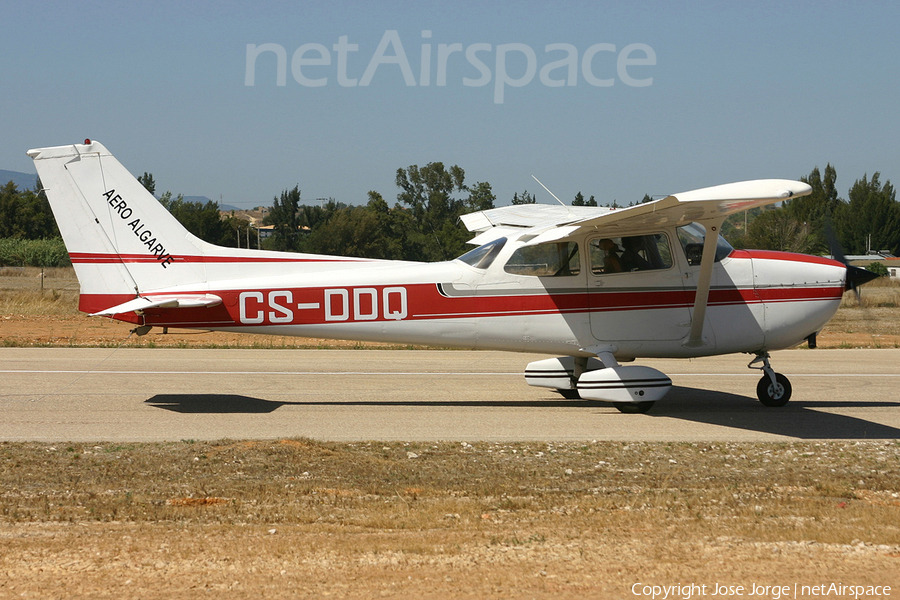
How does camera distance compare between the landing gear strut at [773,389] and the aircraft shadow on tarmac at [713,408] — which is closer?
the aircraft shadow on tarmac at [713,408]

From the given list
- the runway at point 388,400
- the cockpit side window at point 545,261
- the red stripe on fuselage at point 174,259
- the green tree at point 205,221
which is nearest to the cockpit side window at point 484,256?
the cockpit side window at point 545,261

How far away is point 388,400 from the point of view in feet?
37.2

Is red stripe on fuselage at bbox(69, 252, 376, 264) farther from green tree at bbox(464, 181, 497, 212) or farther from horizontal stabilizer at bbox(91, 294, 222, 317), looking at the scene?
green tree at bbox(464, 181, 497, 212)

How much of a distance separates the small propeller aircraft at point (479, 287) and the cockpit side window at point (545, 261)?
1 cm

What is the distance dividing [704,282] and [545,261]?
6.58 ft

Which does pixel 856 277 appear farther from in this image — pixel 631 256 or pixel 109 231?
pixel 109 231

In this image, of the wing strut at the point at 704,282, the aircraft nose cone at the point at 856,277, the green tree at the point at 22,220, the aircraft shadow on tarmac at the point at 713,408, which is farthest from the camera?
the green tree at the point at 22,220

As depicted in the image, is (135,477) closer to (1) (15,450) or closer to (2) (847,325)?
(1) (15,450)

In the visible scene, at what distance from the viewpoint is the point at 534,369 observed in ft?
37.5

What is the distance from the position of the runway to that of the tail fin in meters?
1.64

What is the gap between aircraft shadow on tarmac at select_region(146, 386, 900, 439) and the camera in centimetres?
962

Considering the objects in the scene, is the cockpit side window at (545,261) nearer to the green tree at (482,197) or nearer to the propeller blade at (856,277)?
the propeller blade at (856,277)

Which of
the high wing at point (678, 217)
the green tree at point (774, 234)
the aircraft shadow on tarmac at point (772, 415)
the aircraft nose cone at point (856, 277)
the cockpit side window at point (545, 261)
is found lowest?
the aircraft shadow on tarmac at point (772, 415)

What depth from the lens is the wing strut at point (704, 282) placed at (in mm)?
9734
